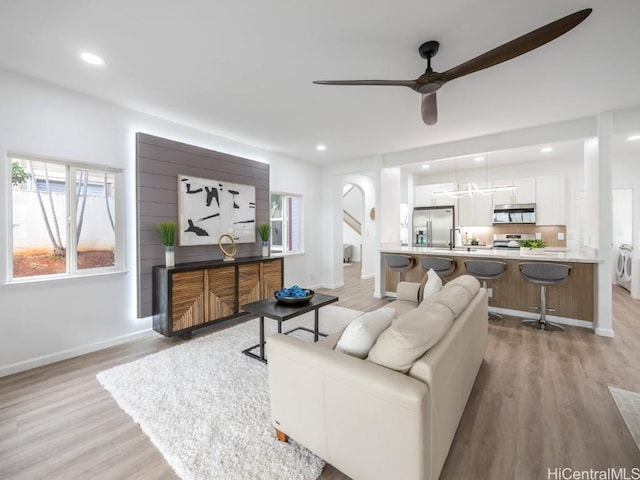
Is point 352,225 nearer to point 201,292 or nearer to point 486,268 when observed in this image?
point 486,268

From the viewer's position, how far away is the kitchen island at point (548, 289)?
3.67 m

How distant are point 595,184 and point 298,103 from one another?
391cm

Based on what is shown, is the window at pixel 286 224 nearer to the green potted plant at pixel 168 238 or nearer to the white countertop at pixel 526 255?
the white countertop at pixel 526 255

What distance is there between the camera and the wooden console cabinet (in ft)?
10.6

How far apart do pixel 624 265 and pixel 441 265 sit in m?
4.46

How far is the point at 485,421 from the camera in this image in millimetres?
1943

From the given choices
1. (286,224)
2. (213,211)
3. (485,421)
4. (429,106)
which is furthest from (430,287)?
(286,224)

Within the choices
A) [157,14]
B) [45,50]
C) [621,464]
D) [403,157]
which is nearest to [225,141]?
[45,50]

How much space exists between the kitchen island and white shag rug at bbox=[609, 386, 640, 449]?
178 centimetres

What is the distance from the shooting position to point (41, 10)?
183 cm

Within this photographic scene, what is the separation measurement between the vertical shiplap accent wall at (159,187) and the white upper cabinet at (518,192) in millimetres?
5851

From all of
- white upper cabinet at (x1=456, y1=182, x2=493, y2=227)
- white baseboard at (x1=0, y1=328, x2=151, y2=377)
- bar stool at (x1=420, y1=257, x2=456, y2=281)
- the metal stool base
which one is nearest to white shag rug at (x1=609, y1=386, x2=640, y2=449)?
the metal stool base
